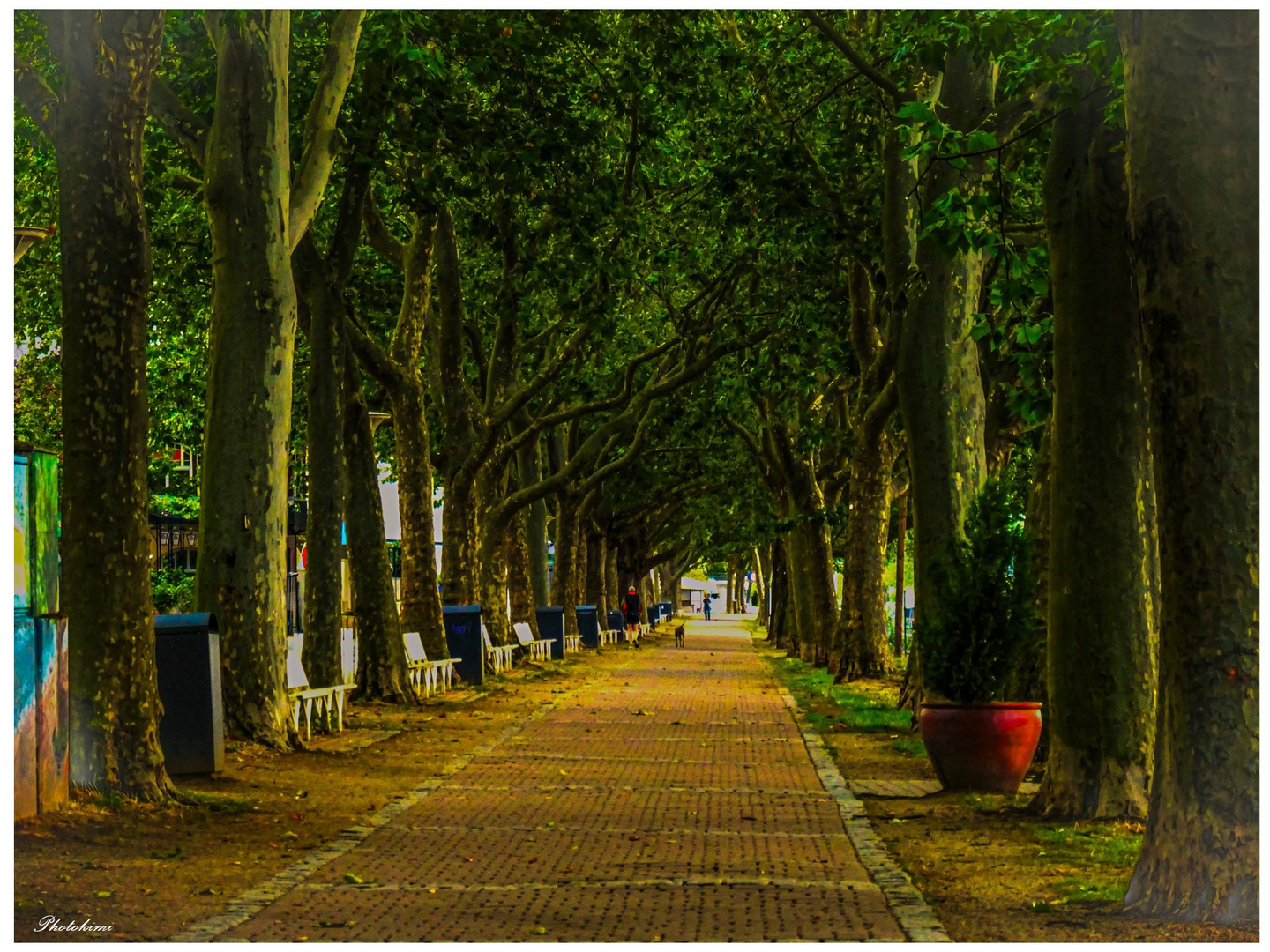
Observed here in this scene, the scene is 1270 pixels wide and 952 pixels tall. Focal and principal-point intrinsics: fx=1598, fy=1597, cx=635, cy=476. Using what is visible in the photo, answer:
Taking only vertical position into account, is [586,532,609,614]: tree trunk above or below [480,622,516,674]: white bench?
above

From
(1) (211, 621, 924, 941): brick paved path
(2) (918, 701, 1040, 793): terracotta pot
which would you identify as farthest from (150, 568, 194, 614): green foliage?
(2) (918, 701, 1040, 793): terracotta pot

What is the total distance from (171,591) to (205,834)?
3291 centimetres

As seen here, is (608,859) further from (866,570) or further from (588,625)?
(588,625)

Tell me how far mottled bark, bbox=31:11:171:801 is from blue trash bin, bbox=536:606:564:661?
26648 millimetres

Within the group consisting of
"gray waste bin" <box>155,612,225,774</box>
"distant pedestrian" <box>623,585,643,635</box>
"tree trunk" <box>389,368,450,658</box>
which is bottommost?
"distant pedestrian" <box>623,585,643,635</box>

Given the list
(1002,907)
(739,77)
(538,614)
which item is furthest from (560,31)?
(538,614)

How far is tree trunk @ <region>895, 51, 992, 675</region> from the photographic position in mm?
15172

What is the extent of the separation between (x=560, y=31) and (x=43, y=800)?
11122 millimetres

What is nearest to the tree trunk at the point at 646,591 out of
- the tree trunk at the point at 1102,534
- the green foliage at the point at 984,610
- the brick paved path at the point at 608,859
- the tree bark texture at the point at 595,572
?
the tree bark texture at the point at 595,572

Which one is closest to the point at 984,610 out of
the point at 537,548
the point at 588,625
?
the point at 537,548

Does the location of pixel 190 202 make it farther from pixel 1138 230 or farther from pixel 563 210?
pixel 1138 230

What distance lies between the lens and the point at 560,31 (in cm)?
1786

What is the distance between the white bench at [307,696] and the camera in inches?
622

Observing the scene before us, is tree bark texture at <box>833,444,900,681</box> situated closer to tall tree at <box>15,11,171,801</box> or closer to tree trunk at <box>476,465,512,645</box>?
tree trunk at <box>476,465,512,645</box>
